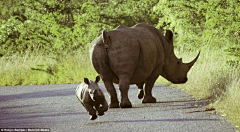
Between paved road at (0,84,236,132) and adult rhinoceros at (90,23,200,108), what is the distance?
1.37 ft

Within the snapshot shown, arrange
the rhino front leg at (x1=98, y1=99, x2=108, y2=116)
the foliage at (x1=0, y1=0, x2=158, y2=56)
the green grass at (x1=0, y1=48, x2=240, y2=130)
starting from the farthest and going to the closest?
the foliage at (x1=0, y1=0, x2=158, y2=56) → the green grass at (x1=0, y1=48, x2=240, y2=130) → the rhino front leg at (x1=98, y1=99, x2=108, y2=116)

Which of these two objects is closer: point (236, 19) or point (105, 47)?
point (105, 47)

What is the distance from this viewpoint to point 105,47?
33.7 feet

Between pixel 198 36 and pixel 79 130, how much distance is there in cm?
1006

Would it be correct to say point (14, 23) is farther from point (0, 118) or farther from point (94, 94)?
point (94, 94)

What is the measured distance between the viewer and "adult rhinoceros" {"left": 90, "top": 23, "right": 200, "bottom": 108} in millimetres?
10281

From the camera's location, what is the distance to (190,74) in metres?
14.6

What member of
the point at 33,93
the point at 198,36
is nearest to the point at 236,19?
the point at 198,36

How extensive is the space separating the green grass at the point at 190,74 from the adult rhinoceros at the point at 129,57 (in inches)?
44.6

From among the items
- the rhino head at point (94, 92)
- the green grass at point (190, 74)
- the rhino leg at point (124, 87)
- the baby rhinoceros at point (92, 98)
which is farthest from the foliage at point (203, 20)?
the rhino head at point (94, 92)

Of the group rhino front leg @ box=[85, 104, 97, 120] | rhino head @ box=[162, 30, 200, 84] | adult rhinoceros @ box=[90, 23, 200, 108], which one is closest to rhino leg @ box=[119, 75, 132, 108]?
adult rhinoceros @ box=[90, 23, 200, 108]

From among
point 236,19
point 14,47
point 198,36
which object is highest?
point 236,19

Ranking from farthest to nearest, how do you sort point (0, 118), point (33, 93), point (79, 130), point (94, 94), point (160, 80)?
point (160, 80), point (33, 93), point (0, 118), point (79, 130), point (94, 94)

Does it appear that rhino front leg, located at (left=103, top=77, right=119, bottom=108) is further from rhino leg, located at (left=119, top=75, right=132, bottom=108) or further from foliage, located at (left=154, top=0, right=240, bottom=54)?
foliage, located at (left=154, top=0, right=240, bottom=54)
